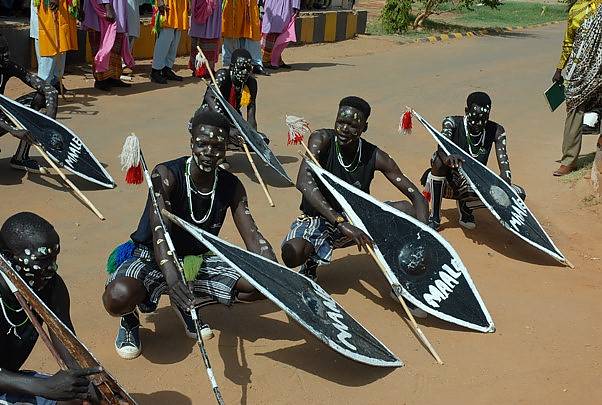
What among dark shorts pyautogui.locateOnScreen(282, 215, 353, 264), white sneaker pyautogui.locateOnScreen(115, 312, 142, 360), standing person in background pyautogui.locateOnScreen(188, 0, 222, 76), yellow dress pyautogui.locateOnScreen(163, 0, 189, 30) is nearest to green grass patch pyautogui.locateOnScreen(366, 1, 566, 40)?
standing person in background pyautogui.locateOnScreen(188, 0, 222, 76)

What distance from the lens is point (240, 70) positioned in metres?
7.64

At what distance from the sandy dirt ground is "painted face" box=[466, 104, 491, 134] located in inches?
39.0

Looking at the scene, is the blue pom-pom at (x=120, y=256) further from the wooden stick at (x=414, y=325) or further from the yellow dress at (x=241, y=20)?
the yellow dress at (x=241, y=20)

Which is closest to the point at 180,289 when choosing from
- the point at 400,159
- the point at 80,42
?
the point at 400,159

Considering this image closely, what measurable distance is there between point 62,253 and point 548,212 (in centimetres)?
491

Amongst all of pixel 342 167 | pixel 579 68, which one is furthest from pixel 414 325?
pixel 579 68

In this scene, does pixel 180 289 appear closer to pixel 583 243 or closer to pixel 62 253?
pixel 62 253

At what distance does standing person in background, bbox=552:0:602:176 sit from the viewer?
8672mm

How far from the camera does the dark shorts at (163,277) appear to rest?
452 cm

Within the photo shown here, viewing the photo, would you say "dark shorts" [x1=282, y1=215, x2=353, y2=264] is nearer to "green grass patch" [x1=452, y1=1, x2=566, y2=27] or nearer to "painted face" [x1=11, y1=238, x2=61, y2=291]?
"painted face" [x1=11, y1=238, x2=61, y2=291]

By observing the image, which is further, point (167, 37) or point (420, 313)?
point (167, 37)

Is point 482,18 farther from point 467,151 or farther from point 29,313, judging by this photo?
point 29,313

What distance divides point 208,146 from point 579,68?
5.80 meters

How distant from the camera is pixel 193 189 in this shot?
4.73 meters
